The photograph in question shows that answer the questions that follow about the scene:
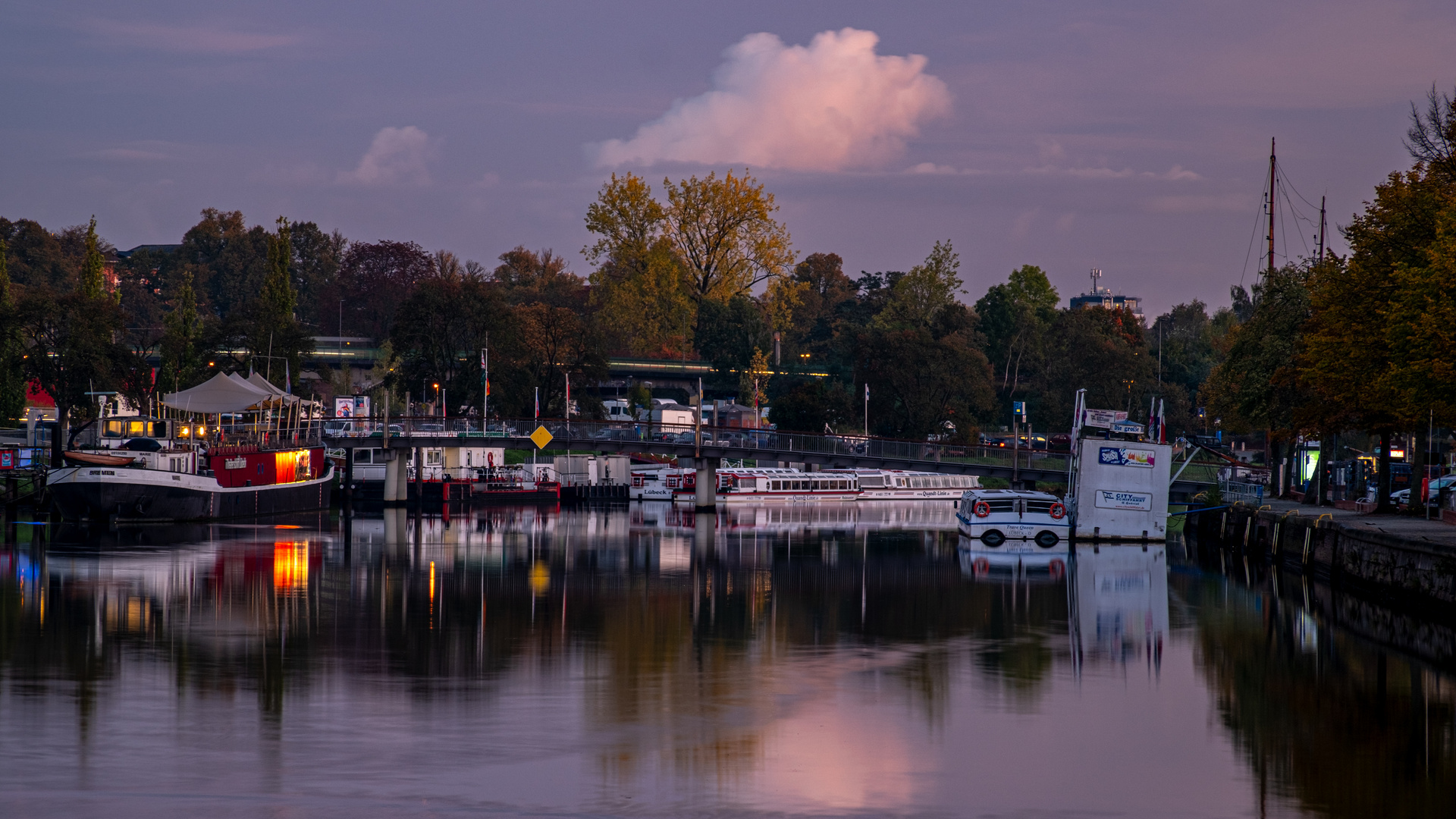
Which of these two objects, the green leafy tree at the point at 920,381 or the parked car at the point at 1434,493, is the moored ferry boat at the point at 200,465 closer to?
the green leafy tree at the point at 920,381

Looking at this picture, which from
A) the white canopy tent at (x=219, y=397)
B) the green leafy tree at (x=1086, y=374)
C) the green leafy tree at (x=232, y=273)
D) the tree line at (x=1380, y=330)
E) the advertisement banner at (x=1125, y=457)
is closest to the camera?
the tree line at (x=1380, y=330)

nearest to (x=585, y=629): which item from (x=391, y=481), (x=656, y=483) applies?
(x=391, y=481)

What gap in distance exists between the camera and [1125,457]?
6019cm

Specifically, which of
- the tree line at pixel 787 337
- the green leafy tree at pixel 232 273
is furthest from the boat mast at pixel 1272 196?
the green leafy tree at pixel 232 273

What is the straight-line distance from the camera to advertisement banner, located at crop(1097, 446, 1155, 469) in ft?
196

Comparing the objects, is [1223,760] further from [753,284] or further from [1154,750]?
[753,284]

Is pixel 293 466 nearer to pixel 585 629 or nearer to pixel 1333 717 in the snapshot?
pixel 585 629

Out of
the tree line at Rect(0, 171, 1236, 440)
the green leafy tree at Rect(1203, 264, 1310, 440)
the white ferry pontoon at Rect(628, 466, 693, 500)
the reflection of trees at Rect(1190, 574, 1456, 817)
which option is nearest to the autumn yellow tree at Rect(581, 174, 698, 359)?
the tree line at Rect(0, 171, 1236, 440)

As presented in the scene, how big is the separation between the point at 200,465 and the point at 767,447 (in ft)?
97.3

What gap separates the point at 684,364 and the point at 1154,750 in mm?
116125

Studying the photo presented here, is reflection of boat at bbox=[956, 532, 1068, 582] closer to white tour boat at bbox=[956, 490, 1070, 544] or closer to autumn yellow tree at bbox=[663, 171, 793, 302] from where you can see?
white tour boat at bbox=[956, 490, 1070, 544]

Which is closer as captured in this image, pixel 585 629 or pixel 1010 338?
pixel 585 629

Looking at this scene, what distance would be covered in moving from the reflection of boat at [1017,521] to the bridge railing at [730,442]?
11949 mm

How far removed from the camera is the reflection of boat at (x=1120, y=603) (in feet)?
120
